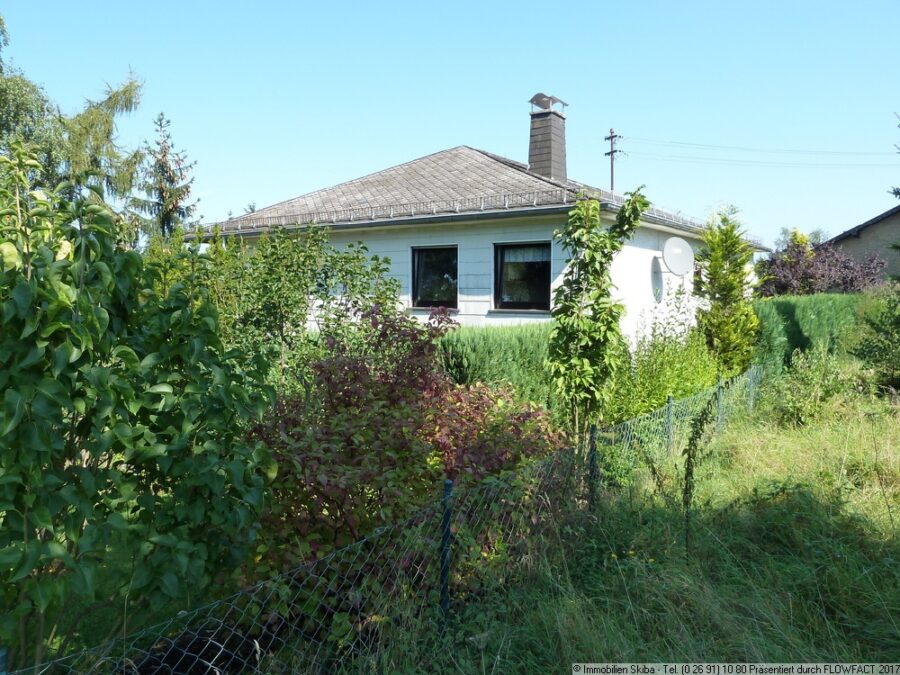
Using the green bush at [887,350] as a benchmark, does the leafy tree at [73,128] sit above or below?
above

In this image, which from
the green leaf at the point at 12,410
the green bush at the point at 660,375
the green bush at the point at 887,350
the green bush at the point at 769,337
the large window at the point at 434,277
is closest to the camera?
the green leaf at the point at 12,410

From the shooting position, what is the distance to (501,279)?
11867 mm

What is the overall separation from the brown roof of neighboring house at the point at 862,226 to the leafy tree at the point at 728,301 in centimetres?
1879

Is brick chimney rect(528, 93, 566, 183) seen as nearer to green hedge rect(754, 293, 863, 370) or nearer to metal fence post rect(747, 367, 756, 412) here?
green hedge rect(754, 293, 863, 370)

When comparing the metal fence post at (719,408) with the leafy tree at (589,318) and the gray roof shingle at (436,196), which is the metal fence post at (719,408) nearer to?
the leafy tree at (589,318)

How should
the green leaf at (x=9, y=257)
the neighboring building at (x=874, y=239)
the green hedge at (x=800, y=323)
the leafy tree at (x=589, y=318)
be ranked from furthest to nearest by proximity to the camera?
the neighboring building at (x=874, y=239)
the green hedge at (x=800, y=323)
the leafy tree at (x=589, y=318)
the green leaf at (x=9, y=257)

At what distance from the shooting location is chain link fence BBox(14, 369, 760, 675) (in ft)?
9.16

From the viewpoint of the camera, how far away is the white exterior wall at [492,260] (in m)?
11.3

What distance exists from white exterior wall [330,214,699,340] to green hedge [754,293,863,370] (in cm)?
262

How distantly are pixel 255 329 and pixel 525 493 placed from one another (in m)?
5.13

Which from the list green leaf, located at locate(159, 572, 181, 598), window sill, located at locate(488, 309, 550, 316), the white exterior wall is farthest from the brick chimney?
green leaf, located at locate(159, 572, 181, 598)

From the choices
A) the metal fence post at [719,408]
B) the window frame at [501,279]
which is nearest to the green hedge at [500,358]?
the metal fence post at [719,408]

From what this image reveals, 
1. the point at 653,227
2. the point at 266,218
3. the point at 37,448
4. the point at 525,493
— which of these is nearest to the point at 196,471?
the point at 37,448

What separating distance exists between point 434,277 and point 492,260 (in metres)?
1.46
